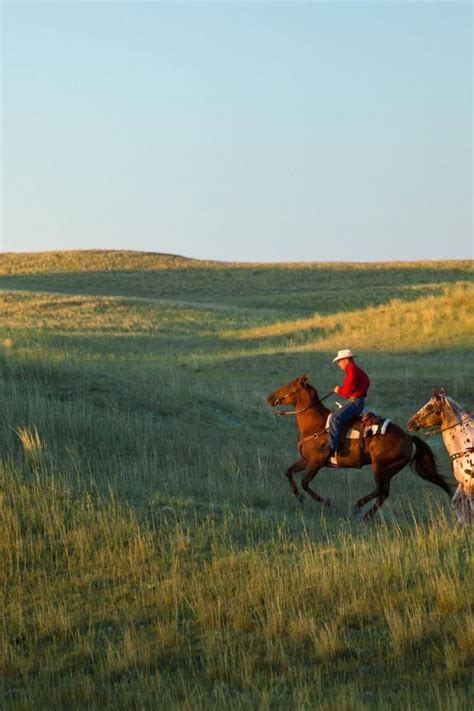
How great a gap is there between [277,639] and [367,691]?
1.07m

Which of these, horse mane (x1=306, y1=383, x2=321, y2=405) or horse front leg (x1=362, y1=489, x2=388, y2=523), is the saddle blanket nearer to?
horse front leg (x1=362, y1=489, x2=388, y2=523)

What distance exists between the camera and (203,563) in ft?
35.6

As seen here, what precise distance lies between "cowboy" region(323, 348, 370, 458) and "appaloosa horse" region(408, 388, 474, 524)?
1.12 m

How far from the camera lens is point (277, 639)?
28.6ft

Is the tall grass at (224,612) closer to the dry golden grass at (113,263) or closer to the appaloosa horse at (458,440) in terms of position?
the appaloosa horse at (458,440)

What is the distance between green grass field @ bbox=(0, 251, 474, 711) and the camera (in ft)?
26.7

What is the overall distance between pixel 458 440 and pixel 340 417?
6.08 ft

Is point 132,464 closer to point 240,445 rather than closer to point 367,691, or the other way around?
point 240,445

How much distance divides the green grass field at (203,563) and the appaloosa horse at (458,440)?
32 centimetres

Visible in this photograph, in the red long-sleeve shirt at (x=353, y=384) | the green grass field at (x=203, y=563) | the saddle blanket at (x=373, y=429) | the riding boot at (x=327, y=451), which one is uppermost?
the red long-sleeve shirt at (x=353, y=384)

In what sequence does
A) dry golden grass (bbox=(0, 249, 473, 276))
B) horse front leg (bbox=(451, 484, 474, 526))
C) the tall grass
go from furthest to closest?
dry golden grass (bbox=(0, 249, 473, 276)) < horse front leg (bbox=(451, 484, 474, 526)) < the tall grass

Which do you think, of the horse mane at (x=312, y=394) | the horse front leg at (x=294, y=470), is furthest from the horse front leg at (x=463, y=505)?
the horse mane at (x=312, y=394)

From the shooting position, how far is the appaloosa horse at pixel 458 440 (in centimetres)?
1313

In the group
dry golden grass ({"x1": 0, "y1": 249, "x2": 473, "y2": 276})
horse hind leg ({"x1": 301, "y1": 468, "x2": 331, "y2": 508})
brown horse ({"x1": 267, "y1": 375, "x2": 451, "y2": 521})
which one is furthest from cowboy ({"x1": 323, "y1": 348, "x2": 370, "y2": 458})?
dry golden grass ({"x1": 0, "y1": 249, "x2": 473, "y2": 276})
